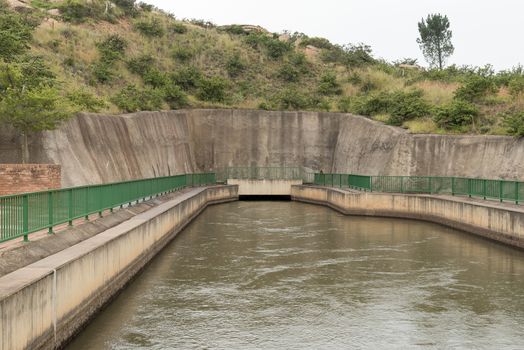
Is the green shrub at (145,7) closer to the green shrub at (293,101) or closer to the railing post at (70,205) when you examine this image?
the green shrub at (293,101)

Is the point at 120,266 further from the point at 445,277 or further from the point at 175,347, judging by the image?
the point at 445,277

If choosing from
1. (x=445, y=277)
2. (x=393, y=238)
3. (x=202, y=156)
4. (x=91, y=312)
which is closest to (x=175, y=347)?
(x=91, y=312)

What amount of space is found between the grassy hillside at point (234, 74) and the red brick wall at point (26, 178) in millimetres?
16495

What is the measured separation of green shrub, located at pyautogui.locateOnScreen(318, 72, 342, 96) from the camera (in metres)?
69.8

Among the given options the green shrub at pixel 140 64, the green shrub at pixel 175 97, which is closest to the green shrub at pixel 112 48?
the green shrub at pixel 140 64

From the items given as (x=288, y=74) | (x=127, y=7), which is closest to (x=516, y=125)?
(x=288, y=74)

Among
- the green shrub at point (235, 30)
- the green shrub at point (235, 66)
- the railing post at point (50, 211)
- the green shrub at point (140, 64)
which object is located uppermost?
the green shrub at point (235, 30)

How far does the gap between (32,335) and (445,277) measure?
12.7m

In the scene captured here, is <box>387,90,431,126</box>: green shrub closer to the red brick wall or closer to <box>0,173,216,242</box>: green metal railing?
<box>0,173,216,242</box>: green metal railing

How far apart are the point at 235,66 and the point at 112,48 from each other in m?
16.6

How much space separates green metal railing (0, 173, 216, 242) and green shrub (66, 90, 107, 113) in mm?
16348

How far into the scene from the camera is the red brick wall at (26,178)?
890 inches

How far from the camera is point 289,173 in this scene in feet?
183

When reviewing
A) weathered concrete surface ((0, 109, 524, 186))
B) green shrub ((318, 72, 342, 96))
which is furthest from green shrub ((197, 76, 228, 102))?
green shrub ((318, 72, 342, 96))
